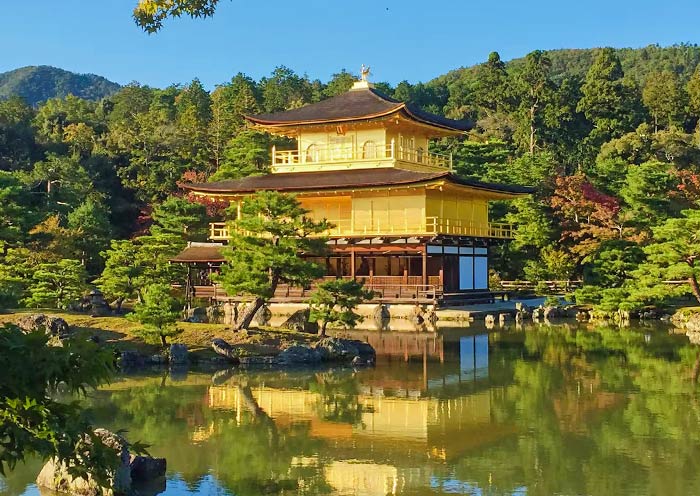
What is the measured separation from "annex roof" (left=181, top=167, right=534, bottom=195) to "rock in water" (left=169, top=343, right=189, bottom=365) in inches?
528

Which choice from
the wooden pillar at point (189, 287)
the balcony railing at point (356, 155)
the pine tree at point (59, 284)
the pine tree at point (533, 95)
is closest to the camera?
the pine tree at point (59, 284)

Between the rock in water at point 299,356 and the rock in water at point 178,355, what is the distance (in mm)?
1977

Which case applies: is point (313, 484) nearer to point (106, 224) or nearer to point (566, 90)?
point (106, 224)

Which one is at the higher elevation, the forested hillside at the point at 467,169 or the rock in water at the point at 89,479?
the forested hillside at the point at 467,169

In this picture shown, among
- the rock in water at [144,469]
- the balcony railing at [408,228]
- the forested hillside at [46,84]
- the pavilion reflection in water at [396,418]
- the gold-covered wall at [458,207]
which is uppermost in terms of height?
the forested hillside at [46,84]

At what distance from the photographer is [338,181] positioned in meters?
30.8

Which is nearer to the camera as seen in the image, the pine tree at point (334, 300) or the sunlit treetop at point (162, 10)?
the sunlit treetop at point (162, 10)

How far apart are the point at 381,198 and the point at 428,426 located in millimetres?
19908

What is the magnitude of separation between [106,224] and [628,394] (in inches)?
1038

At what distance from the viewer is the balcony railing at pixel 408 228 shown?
29891mm

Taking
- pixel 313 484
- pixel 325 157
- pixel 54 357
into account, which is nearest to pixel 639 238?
pixel 325 157

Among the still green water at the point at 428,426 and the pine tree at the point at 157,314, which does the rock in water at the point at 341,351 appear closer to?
the still green water at the point at 428,426

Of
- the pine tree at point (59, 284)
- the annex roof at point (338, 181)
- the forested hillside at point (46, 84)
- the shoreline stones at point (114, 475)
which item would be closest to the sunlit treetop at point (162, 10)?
the shoreline stones at point (114, 475)

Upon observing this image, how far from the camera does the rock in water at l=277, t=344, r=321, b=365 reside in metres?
17.7
